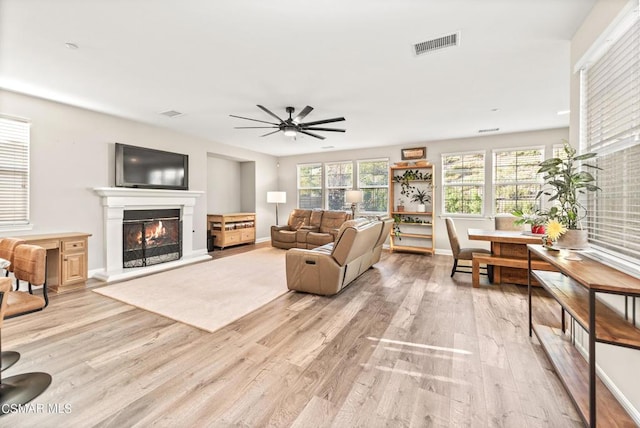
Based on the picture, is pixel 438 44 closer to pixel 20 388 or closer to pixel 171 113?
pixel 171 113

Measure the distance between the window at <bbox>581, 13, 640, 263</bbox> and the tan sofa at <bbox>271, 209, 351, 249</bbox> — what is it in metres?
4.67

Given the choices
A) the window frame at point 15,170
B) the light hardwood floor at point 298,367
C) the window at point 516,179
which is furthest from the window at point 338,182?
the window frame at point 15,170

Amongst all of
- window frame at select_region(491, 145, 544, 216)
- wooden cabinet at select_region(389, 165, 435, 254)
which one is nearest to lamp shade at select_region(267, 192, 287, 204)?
wooden cabinet at select_region(389, 165, 435, 254)

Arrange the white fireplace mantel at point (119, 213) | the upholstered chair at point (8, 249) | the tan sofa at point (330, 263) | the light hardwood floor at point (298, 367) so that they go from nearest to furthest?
the light hardwood floor at point (298, 367) < the upholstered chair at point (8, 249) < the tan sofa at point (330, 263) < the white fireplace mantel at point (119, 213)

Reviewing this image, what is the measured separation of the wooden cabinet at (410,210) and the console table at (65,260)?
5.76m

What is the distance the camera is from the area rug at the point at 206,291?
2969 millimetres

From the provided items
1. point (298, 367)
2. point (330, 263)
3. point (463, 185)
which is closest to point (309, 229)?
point (330, 263)

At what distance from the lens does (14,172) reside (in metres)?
3.64

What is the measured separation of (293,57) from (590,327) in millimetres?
3053

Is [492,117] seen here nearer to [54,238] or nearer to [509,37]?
[509,37]

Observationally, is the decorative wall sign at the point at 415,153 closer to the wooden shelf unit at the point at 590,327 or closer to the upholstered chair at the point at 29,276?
the wooden shelf unit at the point at 590,327

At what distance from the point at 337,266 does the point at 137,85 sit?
3375 mm

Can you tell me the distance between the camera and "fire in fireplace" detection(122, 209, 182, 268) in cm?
477

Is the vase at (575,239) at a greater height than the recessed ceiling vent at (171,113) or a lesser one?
lesser
